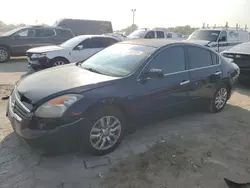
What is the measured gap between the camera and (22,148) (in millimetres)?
3785

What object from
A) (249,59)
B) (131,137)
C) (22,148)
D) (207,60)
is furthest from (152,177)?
(249,59)

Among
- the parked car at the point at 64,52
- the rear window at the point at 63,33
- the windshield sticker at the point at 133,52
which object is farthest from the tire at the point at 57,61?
the windshield sticker at the point at 133,52

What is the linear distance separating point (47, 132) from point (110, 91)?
986 mm

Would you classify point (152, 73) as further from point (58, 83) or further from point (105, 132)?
point (58, 83)

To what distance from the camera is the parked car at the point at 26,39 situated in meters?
11.6

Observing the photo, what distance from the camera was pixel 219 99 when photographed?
5.73 meters

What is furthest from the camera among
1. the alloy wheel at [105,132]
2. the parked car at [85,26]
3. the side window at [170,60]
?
the parked car at [85,26]

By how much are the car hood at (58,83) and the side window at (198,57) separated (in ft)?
5.80

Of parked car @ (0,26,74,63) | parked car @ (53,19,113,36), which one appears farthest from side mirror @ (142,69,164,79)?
parked car @ (53,19,113,36)

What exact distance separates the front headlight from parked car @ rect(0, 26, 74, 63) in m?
9.46

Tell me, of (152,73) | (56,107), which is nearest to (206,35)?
(152,73)

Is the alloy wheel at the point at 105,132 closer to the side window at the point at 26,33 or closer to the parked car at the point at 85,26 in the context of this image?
the side window at the point at 26,33

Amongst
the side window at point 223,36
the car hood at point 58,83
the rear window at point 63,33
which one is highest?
the rear window at point 63,33

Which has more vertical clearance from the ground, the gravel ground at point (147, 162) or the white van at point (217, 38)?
the white van at point (217, 38)
